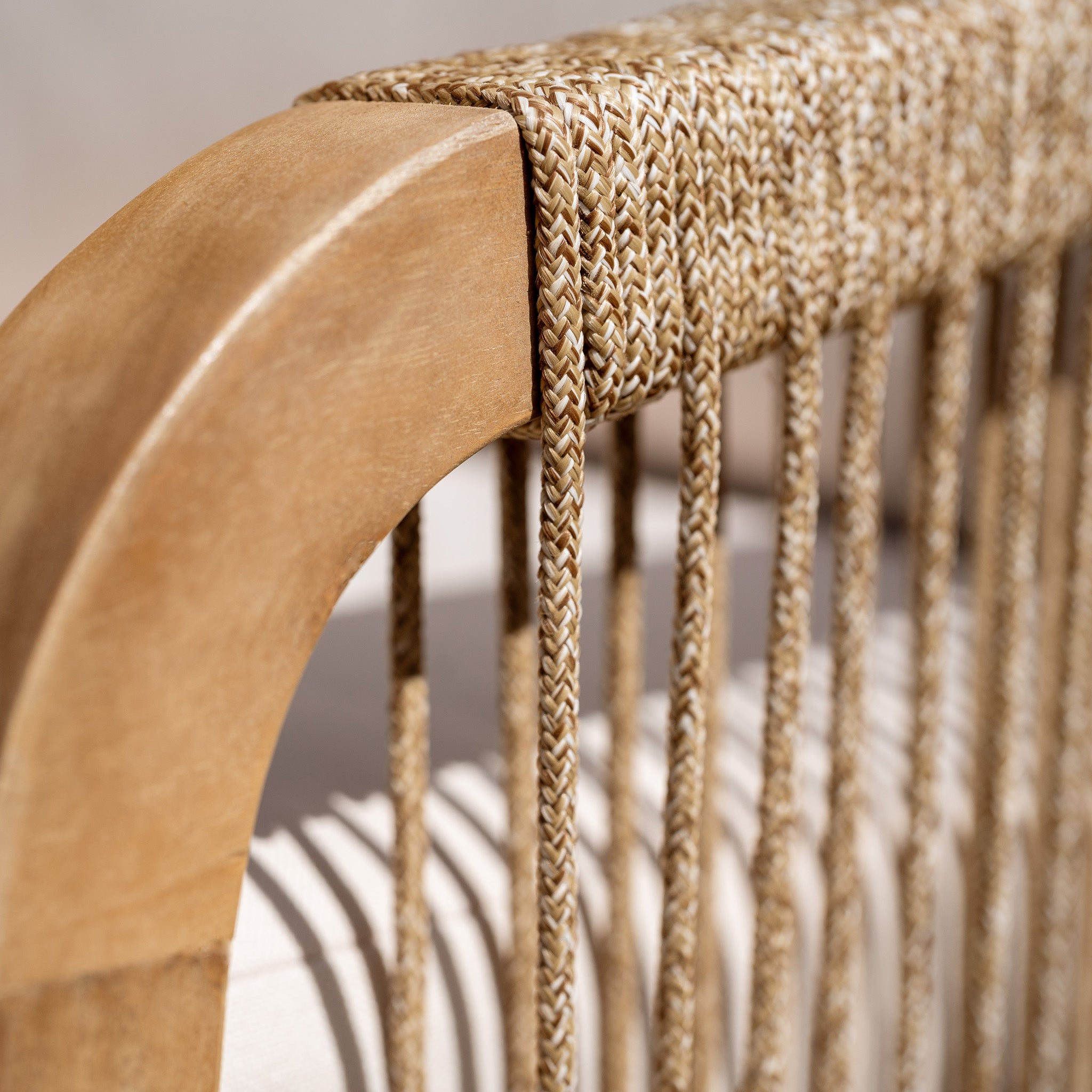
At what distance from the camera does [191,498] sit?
0.22 m

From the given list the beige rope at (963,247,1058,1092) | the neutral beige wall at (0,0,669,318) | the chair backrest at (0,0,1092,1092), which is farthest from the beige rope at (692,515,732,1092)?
the neutral beige wall at (0,0,669,318)

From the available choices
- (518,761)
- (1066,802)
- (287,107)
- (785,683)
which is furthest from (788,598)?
(287,107)

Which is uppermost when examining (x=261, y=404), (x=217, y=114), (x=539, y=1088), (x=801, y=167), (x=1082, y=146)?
(x=217, y=114)

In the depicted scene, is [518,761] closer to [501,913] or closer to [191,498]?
[501,913]

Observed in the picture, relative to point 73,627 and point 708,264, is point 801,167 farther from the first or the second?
point 73,627

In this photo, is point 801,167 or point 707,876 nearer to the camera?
point 801,167

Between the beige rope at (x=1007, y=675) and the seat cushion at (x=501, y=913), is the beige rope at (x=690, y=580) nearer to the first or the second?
the seat cushion at (x=501, y=913)

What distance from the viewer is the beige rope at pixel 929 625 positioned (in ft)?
1.43

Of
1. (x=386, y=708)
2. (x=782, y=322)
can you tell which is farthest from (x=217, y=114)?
(x=782, y=322)

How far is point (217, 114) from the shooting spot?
2.35ft

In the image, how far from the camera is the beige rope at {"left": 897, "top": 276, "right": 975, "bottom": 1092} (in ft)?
1.43

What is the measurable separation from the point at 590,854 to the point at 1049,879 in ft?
0.79

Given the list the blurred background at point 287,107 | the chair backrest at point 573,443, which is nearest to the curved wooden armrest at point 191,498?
the chair backrest at point 573,443

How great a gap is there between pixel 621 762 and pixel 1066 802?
0.81ft
